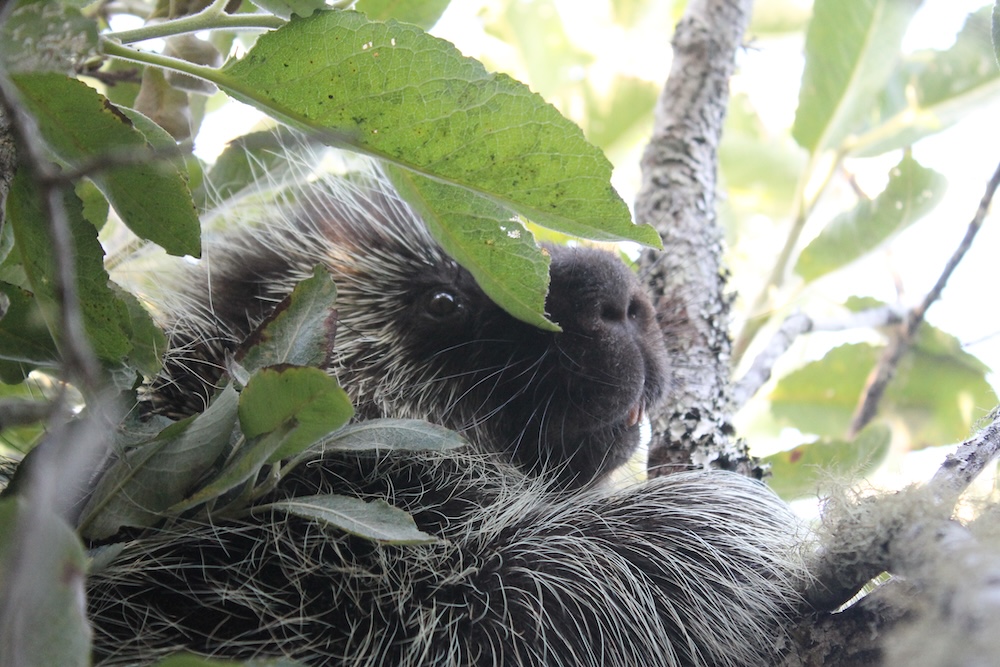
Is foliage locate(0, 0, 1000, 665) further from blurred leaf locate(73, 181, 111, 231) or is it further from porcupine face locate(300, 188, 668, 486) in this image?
porcupine face locate(300, 188, 668, 486)

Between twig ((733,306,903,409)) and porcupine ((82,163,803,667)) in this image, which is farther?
twig ((733,306,903,409))

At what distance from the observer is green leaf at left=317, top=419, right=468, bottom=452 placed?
1155 millimetres

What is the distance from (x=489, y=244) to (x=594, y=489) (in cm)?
74

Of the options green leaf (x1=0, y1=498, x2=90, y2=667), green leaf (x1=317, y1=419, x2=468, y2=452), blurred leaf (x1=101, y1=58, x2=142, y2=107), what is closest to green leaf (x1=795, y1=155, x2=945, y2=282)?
green leaf (x1=317, y1=419, x2=468, y2=452)

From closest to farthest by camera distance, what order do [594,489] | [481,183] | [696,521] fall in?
[481,183] → [696,521] → [594,489]

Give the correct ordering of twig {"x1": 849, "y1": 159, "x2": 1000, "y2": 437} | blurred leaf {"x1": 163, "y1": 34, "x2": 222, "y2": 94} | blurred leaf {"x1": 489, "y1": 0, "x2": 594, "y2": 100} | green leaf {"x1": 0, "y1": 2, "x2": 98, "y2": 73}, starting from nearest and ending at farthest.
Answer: green leaf {"x1": 0, "y1": 2, "x2": 98, "y2": 73} < blurred leaf {"x1": 163, "y1": 34, "x2": 222, "y2": 94} < twig {"x1": 849, "y1": 159, "x2": 1000, "y2": 437} < blurred leaf {"x1": 489, "y1": 0, "x2": 594, "y2": 100}

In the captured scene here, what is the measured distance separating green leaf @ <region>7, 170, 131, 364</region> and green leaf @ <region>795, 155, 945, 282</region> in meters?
1.94

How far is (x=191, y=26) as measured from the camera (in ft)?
Result: 3.53

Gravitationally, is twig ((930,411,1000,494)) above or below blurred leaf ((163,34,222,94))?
below

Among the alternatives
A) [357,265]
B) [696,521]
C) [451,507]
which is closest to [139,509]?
[451,507]

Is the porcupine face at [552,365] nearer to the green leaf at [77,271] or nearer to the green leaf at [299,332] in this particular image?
the green leaf at [299,332]

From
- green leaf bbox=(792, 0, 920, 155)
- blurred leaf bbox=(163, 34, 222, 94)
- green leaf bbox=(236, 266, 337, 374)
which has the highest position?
green leaf bbox=(792, 0, 920, 155)

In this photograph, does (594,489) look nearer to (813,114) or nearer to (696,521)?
(696,521)

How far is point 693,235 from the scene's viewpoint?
7.25 feet
